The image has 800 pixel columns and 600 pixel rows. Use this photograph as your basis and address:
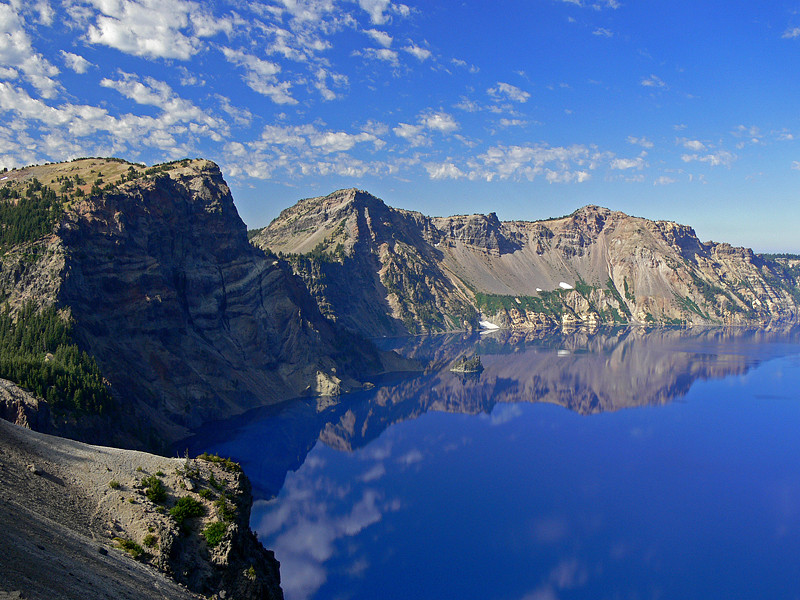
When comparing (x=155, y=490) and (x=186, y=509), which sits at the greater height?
(x=155, y=490)

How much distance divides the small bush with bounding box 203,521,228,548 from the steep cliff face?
45945 millimetres

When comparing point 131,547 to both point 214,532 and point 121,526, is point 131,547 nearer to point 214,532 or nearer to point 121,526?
point 121,526

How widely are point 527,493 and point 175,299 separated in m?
78.6

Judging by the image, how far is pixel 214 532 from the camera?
1603 inches

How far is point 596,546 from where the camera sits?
67.4 metres

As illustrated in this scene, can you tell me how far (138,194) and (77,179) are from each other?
15329 mm

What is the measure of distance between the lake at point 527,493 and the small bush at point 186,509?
776 inches

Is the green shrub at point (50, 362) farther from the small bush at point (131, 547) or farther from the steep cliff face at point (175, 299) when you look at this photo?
the small bush at point (131, 547)

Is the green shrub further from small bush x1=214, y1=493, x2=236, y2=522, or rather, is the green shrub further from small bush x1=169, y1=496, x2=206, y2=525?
small bush x1=214, y1=493, x2=236, y2=522

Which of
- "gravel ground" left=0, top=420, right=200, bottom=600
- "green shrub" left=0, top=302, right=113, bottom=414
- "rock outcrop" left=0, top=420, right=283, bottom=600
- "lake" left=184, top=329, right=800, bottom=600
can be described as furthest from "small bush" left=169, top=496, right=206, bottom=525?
"green shrub" left=0, top=302, right=113, bottom=414

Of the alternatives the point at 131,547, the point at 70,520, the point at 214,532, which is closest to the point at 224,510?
the point at 214,532

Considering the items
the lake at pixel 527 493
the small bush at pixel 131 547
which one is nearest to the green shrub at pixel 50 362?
the lake at pixel 527 493

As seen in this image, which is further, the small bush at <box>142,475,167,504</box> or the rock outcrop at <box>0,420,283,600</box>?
the small bush at <box>142,475,167,504</box>

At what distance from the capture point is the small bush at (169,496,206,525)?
4078 cm
